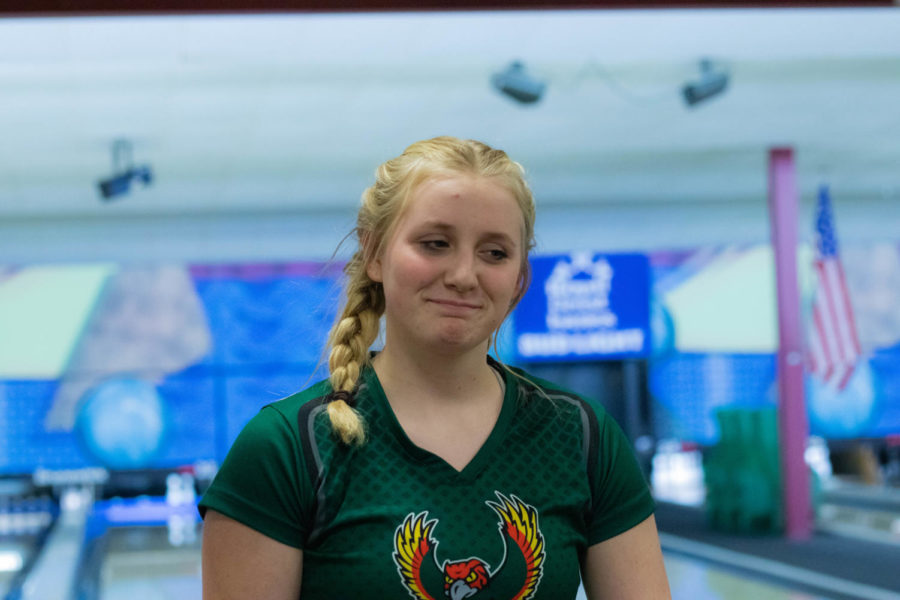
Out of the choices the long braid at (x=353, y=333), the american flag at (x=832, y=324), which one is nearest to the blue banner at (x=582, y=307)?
the american flag at (x=832, y=324)

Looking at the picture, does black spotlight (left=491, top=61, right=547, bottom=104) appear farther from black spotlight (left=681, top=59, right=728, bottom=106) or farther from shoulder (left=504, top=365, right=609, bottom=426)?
shoulder (left=504, top=365, right=609, bottom=426)

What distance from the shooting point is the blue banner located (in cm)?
1022

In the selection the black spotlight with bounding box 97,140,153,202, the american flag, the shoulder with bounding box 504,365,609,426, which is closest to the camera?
the shoulder with bounding box 504,365,609,426

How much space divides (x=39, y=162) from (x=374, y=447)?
307 inches

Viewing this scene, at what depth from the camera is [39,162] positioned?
8211 millimetres

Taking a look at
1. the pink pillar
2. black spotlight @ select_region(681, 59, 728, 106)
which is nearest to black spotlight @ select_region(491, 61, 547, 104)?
black spotlight @ select_region(681, 59, 728, 106)

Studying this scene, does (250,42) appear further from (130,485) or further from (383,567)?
(130,485)

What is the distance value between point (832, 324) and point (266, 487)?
772 centimetres

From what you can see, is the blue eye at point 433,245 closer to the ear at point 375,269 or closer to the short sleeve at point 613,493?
the ear at point 375,269

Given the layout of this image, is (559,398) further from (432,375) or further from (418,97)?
(418,97)

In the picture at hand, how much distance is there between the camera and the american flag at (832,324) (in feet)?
26.7

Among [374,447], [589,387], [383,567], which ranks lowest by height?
[383,567]

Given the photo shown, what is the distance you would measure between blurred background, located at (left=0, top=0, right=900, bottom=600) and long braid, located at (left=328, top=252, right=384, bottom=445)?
0.12 metres

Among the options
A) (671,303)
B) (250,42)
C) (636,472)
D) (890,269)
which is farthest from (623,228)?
(636,472)
